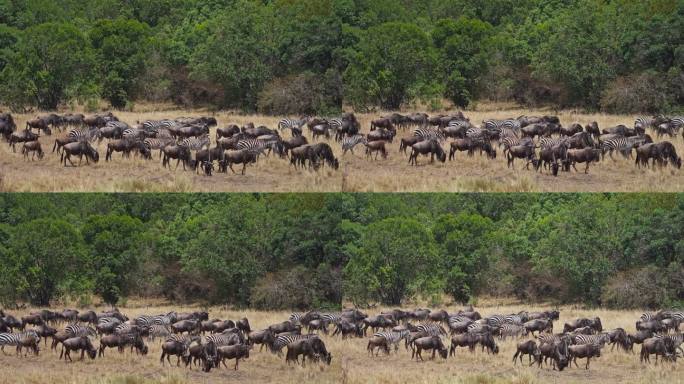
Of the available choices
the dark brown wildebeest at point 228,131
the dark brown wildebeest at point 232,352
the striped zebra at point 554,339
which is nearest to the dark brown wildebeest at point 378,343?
the dark brown wildebeest at point 232,352

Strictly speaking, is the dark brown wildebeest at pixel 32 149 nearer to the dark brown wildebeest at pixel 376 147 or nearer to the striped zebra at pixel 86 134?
the striped zebra at pixel 86 134

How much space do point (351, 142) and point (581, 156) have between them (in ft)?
26.4

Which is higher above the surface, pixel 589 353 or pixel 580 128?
pixel 580 128

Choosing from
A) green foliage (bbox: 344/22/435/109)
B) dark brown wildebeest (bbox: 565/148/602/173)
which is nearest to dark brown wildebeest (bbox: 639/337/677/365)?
dark brown wildebeest (bbox: 565/148/602/173)

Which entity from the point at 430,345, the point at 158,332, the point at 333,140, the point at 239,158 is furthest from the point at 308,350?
the point at 333,140

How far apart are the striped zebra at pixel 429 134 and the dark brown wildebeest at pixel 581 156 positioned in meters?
5.00

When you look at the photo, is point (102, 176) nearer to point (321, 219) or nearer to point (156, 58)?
point (156, 58)

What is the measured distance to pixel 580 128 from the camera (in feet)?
150

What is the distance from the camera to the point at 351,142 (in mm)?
41562

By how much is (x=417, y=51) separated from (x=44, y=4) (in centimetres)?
2291

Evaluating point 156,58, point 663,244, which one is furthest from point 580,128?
point 663,244

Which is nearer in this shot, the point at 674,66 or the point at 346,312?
the point at 346,312

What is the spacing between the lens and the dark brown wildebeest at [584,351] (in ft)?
119

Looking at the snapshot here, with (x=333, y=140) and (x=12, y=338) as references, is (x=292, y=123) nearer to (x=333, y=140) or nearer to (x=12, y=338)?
(x=333, y=140)
